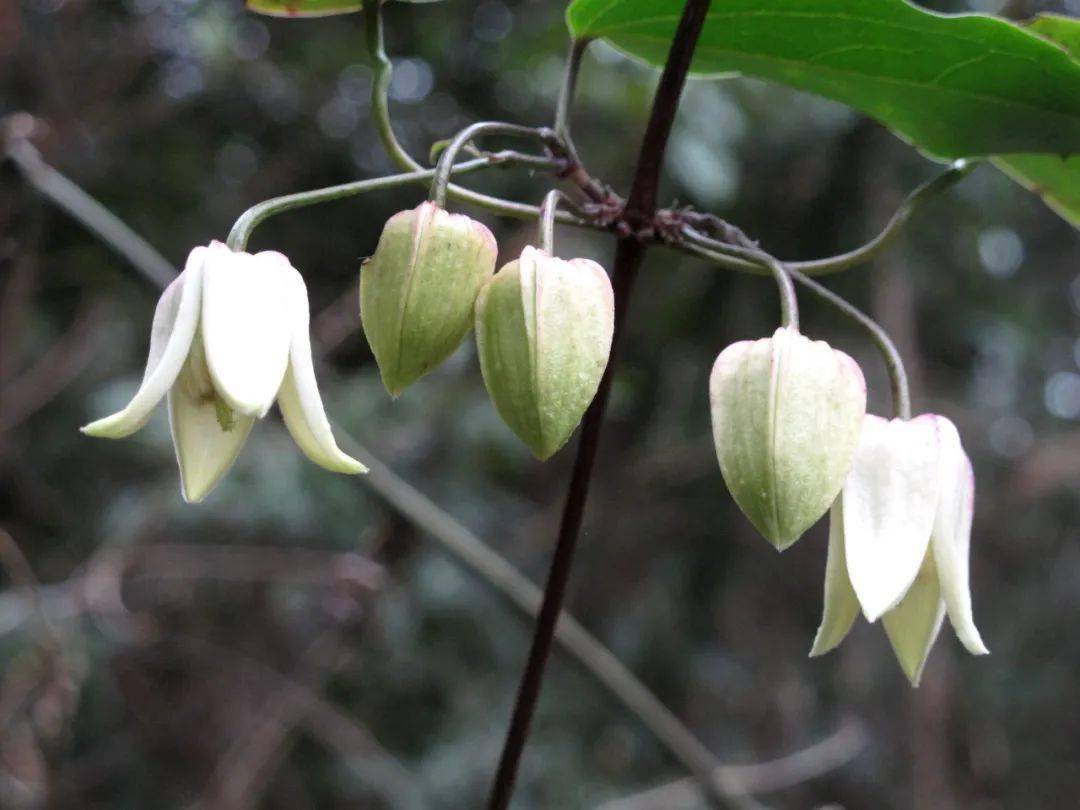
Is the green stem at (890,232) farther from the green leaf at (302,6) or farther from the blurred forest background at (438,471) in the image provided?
the blurred forest background at (438,471)

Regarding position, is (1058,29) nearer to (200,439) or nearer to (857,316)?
(857,316)

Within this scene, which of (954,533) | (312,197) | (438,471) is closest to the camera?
(312,197)

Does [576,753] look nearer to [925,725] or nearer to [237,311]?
[925,725]

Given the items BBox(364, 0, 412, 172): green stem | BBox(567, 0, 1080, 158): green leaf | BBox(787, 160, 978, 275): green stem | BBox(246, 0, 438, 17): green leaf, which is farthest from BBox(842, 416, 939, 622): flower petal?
BBox(246, 0, 438, 17): green leaf

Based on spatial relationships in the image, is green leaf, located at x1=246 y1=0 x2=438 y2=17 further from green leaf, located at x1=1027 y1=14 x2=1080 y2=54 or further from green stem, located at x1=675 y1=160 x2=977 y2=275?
green leaf, located at x1=1027 y1=14 x2=1080 y2=54

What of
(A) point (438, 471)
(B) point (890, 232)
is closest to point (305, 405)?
(B) point (890, 232)

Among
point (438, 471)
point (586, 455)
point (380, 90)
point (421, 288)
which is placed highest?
point (380, 90)
